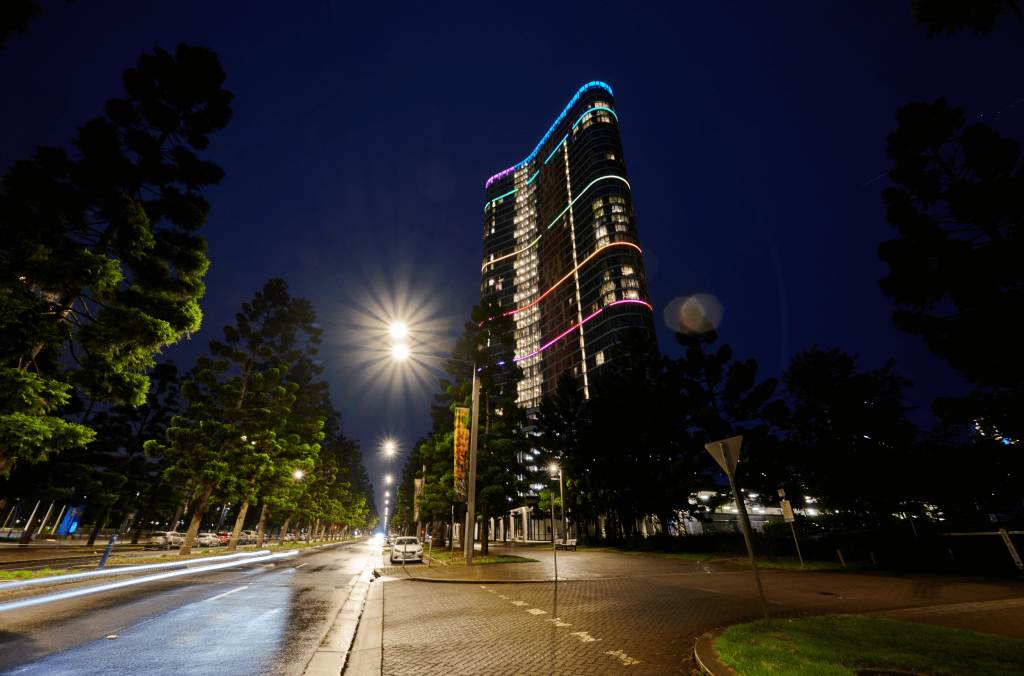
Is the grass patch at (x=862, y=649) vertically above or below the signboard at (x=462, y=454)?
below

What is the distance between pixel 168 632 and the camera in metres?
6.27

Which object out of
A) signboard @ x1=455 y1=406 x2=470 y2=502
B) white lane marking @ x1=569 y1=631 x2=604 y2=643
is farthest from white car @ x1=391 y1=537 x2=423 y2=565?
white lane marking @ x1=569 y1=631 x2=604 y2=643

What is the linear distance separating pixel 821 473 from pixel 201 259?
115ft

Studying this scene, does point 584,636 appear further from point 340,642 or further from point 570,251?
point 570,251

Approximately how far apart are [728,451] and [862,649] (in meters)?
2.96

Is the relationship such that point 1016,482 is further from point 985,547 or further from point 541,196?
point 541,196

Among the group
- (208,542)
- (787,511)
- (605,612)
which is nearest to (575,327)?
(208,542)

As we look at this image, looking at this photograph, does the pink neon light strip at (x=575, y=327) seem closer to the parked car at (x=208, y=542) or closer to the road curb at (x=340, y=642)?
the parked car at (x=208, y=542)

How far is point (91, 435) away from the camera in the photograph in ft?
37.4

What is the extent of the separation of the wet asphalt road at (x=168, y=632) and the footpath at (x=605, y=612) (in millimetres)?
1180

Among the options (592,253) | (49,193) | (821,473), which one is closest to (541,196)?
(592,253)

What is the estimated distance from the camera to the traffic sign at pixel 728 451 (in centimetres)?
716

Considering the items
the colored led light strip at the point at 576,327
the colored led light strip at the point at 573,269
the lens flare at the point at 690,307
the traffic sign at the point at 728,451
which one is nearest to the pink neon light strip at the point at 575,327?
the colored led light strip at the point at 576,327

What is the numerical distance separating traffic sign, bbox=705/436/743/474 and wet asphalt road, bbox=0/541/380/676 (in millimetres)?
7117
